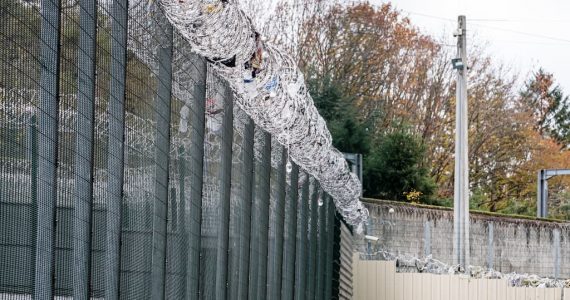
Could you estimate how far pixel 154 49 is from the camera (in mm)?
3408

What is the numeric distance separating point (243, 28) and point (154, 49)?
52 centimetres

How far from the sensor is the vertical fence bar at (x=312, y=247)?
25.2ft

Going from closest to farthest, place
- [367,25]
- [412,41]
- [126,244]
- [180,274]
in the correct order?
1. [126,244]
2. [180,274]
3. [367,25]
4. [412,41]

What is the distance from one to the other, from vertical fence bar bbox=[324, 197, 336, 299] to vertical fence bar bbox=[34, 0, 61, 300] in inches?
258

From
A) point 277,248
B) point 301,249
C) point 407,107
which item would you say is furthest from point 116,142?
point 407,107

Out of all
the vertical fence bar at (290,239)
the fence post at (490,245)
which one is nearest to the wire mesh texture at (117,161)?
the vertical fence bar at (290,239)

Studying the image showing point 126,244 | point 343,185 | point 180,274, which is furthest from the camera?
point 343,185

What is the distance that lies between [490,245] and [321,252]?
15.5 metres

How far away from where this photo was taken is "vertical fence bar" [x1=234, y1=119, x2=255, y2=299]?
4.84 metres

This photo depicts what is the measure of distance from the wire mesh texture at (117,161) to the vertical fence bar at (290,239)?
1172 mm

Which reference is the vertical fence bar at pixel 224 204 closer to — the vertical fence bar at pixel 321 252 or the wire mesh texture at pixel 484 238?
the vertical fence bar at pixel 321 252

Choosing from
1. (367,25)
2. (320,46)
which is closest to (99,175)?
(320,46)

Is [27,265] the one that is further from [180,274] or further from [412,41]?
[412,41]

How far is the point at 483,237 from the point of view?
84.9ft
